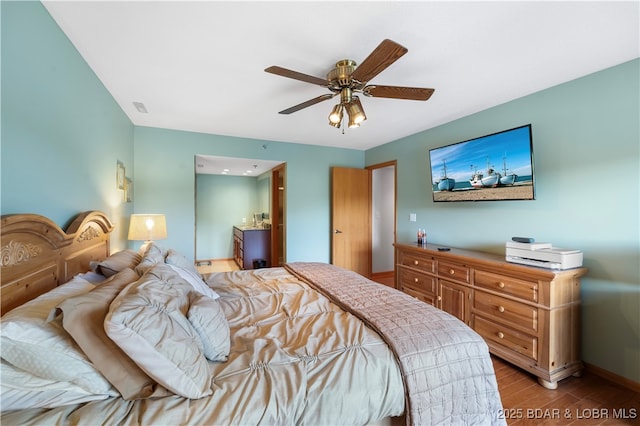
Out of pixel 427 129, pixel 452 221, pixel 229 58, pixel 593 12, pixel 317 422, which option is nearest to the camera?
pixel 317 422

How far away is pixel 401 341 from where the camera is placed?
4.26 ft

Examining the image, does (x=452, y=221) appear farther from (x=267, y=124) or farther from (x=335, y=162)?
(x=267, y=124)

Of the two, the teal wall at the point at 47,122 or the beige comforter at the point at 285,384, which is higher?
the teal wall at the point at 47,122

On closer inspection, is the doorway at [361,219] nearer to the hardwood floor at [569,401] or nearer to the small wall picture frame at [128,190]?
the hardwood floor at [569,401]

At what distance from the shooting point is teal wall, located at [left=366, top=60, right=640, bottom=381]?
6.49ft

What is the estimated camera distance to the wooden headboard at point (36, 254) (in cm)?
105

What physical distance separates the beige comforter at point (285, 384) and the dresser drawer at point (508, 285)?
157cm

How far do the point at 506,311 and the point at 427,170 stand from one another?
2.01 metres

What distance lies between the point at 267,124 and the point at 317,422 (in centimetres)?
318

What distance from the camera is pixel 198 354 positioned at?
3.40 feet

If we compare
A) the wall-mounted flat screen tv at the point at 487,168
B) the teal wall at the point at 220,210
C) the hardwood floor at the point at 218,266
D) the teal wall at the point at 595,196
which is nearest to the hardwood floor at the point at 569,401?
the teal wall at the point at 595,196

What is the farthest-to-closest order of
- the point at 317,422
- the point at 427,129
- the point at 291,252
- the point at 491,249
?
the point at 291,252 → the point at 427,129 → the point at 491,249 → the point at 317,422

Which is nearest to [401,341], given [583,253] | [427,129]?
[583,253]

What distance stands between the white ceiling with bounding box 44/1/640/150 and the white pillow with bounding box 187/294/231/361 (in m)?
1.57
